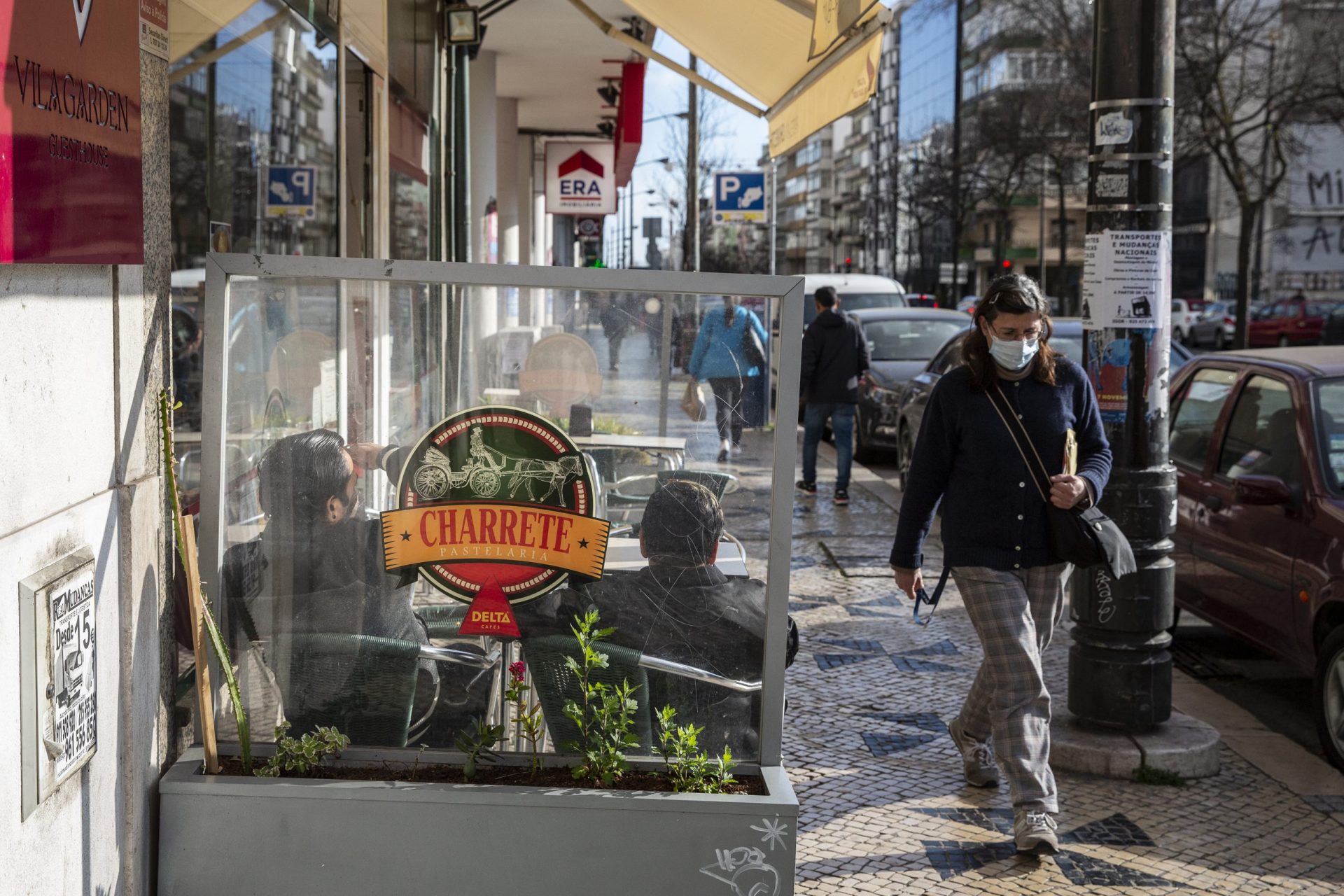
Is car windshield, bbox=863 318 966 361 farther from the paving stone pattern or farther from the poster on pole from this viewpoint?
the poster on pole

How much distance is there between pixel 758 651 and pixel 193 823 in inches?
53.9

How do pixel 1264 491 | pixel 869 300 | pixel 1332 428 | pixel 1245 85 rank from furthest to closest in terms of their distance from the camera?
pixel 1245 85 < pixel 869 300 < pixel 1332 428 < pixel 1264 491

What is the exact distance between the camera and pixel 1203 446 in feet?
23.4

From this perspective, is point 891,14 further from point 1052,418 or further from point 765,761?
point 765,761

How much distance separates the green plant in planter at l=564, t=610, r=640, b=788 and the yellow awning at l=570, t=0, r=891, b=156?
7.72 feet

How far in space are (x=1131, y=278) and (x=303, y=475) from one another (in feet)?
10.8

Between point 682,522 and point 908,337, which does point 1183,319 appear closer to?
point 908,337

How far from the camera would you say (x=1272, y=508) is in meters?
6.13

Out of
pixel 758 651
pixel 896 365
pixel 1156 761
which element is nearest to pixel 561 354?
pixel 758 651

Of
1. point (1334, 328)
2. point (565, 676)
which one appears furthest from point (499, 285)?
point (1334, 328)

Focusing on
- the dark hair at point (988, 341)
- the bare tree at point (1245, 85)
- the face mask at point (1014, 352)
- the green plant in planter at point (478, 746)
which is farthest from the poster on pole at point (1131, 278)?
the bare tree at point (1245, 85)

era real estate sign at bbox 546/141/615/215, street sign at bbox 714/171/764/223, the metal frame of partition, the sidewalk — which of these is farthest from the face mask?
era real estate sign at bbox 546/141/615/215

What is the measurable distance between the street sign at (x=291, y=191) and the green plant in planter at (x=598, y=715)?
18.1ft

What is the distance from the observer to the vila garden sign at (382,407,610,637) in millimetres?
3336
